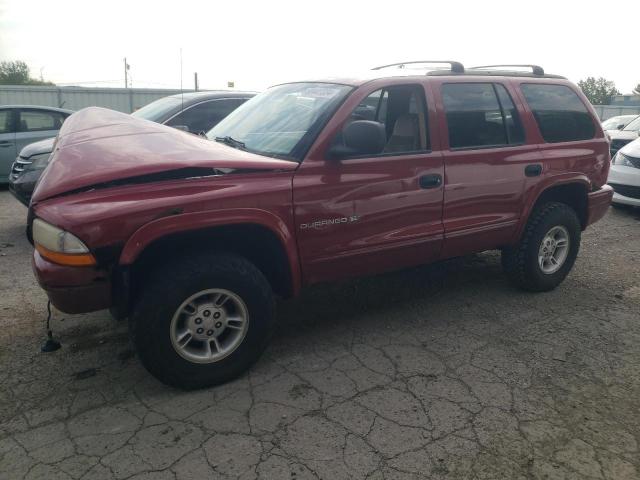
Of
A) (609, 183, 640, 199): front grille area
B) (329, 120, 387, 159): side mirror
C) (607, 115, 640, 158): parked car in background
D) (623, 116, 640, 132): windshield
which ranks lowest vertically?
(609, 183, 640, 199): front grille area

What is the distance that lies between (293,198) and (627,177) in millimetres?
6792

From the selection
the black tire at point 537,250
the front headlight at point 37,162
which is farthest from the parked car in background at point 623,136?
the front headlight at point 37,162

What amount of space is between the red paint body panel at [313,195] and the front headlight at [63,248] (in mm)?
39

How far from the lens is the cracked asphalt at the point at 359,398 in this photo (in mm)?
2438

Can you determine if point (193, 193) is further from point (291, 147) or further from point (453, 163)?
point (453, 163)

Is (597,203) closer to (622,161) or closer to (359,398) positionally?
(359,398)

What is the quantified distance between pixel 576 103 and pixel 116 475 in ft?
14.7

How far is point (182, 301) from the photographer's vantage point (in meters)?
2.80

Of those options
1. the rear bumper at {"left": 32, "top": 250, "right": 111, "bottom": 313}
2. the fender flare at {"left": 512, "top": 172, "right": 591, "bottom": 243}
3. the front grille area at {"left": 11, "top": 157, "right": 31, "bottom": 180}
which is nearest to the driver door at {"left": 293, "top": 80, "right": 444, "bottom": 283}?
the fender flare at {"left": 512, "top": 172, "right": 591, "bottom": 243}

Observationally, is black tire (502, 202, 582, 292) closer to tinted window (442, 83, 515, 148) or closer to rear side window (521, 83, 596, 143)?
rear side window (521, 83, 596, 143)

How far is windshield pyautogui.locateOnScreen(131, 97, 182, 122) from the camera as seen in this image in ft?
21.5

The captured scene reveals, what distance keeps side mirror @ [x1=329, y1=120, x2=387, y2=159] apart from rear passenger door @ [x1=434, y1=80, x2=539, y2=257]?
766 millimetres

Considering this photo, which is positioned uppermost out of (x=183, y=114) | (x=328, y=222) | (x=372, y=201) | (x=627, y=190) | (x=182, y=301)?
(x=183, y=114)

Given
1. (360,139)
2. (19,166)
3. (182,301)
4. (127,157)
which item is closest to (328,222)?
(360,139)
